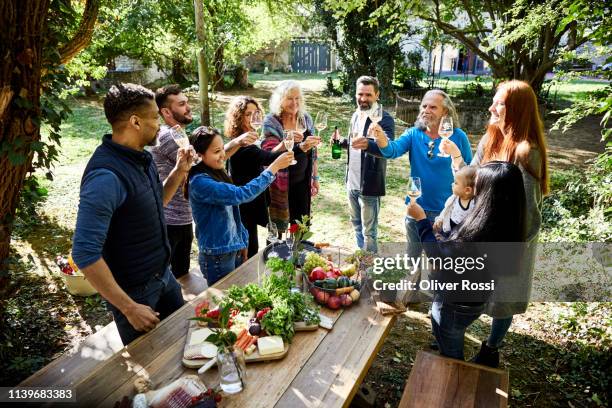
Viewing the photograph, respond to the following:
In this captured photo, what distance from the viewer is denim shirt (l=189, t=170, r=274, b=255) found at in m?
2.83

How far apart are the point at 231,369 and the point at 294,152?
2645 millimetres

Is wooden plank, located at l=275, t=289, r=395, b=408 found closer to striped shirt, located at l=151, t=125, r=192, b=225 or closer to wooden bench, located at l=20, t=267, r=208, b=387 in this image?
wooden bench, located at l=20, t=267, r=208, b=387

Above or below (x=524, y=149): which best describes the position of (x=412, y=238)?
below

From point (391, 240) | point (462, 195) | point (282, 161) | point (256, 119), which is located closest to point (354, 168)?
point (256, 119)

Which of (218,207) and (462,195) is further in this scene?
(218,207)

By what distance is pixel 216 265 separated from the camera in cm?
308

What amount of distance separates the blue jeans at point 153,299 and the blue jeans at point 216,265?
369 millimetres

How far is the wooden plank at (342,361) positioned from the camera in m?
1.96

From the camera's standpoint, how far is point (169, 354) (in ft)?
7.20

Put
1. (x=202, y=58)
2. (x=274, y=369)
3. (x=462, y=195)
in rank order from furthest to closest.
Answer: (x=202, y=58)
(x=462, y=195)
(x=274, y=369)

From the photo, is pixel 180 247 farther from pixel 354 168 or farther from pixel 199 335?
pixel 354 168

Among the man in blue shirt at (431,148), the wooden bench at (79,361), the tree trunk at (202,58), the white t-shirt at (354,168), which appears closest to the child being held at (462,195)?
the man in blue shirt at (431,148)

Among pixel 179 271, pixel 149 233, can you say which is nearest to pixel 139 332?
pixel 149 233

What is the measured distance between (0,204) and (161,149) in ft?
3.72
